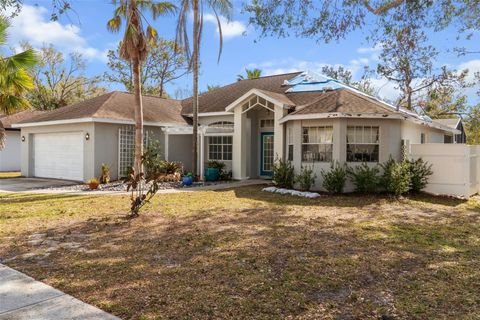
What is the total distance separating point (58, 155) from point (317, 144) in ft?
41.7

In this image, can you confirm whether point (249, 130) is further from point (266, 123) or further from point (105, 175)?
point (105, 175)

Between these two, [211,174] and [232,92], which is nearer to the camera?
[211,174]

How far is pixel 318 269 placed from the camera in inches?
215

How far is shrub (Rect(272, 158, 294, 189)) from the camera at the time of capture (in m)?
14.5

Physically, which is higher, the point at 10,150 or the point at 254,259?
the point at 10,150

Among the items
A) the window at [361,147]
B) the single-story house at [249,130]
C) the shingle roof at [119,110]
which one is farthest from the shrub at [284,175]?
the shingle roof at [119,110]

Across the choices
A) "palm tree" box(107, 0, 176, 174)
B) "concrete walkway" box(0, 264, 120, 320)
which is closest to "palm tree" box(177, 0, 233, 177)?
"palm tree" box(107, 0, 176, 174)

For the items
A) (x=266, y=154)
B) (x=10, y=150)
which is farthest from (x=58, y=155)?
(x=266, y=154)

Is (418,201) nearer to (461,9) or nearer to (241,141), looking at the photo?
(461,9)

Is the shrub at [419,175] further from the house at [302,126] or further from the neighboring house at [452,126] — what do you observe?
the neighboring house at [452,126]

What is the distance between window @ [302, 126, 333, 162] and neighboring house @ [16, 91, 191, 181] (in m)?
7.15

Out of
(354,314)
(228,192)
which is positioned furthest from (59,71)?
(354,314)

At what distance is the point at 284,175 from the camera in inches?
571

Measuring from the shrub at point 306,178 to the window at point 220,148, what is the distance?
19.0 ft
